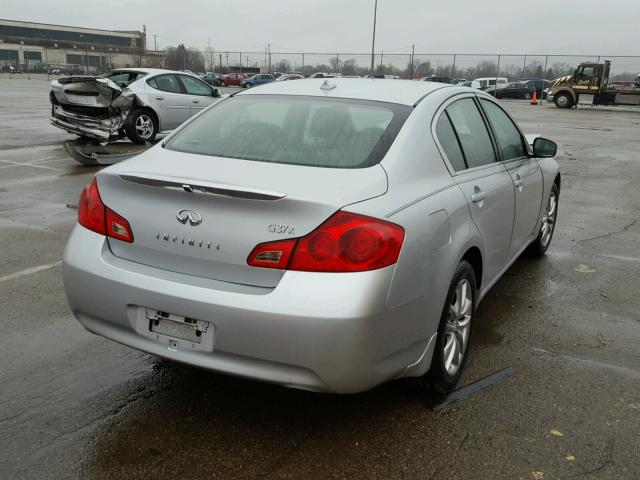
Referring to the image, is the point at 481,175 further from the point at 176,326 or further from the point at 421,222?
the point at 176,326

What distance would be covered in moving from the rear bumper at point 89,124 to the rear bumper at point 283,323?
10.1 meters

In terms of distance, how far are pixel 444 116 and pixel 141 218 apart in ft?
5.85

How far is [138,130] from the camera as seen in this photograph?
41.3 ft

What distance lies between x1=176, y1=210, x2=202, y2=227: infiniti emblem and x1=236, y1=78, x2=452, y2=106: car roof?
1.32 meters

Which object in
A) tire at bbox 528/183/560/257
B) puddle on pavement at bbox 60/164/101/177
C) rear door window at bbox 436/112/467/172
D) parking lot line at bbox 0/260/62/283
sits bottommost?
parking lot line at bbox 0/260/62/283

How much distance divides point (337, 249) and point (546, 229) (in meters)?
3.98

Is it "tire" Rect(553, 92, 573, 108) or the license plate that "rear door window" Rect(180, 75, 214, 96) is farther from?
"tire" Rect(553, 92, 573, 108)

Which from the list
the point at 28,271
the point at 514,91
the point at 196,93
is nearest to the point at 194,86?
the point at 196,93

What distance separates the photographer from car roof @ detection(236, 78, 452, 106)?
352 centimetres

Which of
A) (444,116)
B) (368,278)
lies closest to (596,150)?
(444,116)

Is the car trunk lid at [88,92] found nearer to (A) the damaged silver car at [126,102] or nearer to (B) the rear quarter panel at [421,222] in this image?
(A) the damaged silver car at [126,102]

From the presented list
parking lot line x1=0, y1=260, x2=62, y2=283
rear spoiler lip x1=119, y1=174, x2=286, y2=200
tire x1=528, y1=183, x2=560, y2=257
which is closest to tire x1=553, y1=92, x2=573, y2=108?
tire x1=528, y1=183, x2=560, y2=257

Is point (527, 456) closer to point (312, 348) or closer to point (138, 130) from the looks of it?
point (312, 348)

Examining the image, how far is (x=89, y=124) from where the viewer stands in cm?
1210
